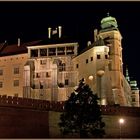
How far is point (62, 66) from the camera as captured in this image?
236 feet

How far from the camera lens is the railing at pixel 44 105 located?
142ft

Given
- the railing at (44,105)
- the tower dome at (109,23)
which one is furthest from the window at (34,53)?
the railing at (44,105)

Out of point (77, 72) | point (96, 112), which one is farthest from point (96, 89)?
point (96, 112)

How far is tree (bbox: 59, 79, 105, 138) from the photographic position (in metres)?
40.9

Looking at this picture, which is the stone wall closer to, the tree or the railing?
the railing

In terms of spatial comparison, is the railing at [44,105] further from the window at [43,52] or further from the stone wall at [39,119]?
the window at [43,52]

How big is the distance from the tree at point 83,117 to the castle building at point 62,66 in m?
25.3

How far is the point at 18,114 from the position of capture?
1706 inches

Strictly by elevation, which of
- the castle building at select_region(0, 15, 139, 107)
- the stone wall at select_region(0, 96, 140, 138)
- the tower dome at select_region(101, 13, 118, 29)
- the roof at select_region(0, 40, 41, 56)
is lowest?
the stone wall at select_region(0, 96, 140, 138)

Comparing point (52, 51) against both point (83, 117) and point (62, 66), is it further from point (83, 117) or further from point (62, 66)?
point (83, 117)

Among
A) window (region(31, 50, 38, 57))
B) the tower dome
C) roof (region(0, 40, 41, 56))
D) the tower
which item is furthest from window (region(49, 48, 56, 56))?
the tower dome

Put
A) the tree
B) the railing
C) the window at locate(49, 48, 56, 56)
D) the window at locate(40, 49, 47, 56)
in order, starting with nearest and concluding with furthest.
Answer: the tree, the railing, the window at locate(49, 48, 56, 56), the window at locate(40, 49, 47, 56)

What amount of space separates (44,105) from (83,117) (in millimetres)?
7606

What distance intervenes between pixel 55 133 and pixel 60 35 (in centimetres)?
3288
